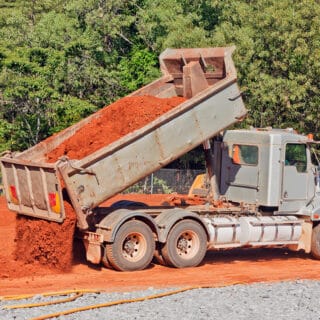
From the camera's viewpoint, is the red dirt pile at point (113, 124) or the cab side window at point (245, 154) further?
the cab side window at point (245, 154)

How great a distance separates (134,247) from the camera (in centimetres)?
1545

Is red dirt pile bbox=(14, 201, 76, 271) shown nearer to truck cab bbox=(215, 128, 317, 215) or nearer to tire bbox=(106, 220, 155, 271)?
tire bbox=(106, 220, 155, 271)

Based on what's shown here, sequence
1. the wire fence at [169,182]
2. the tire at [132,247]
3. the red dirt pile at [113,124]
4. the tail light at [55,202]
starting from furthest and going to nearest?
the wire fence at [169,182]
the red dirt pile at [113,124]
the tire at [132,247]
the tail light at [55,202]

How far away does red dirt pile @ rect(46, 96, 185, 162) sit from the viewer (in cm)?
1545

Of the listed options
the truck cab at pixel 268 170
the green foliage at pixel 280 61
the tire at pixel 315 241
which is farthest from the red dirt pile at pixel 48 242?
the green foliage at pixel 280 61

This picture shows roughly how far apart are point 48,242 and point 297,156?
5982mm

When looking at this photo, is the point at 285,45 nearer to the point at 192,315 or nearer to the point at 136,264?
the point at 136,264

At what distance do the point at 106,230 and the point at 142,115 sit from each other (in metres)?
2.39

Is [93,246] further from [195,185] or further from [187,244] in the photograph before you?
[195,185]

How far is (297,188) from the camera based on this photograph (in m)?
17.7

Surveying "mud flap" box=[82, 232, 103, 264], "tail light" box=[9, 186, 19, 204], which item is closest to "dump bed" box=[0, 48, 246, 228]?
"tail light" box=[9, 186, 19, 204]

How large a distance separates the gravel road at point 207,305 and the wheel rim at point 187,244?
2.40 metres

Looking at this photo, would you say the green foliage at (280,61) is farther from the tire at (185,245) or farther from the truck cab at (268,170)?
the tire at (185,245)

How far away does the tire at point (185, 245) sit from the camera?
1573 centimetres
